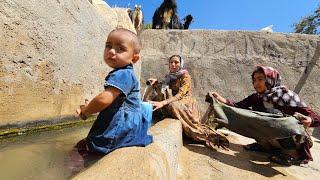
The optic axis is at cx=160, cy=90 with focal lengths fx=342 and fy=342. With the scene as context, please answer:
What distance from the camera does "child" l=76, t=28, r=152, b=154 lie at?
2.02 metres

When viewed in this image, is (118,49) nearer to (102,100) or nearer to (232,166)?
(102,100)

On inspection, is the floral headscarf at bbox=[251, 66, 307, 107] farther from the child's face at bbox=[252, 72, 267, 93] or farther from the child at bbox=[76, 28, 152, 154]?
the child at bbox=[76, 28, 152, 154]

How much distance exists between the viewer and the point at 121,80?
6.59 ft

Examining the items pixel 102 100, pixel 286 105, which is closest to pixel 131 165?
pixel 102 100

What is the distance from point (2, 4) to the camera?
3.53 m

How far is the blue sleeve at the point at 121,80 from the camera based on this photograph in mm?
1984

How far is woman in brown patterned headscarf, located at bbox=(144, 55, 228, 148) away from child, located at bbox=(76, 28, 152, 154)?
167 cm

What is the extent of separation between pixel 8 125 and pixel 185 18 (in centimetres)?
940

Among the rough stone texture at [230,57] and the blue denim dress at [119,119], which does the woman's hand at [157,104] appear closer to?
the blue denim dress at [119,119]

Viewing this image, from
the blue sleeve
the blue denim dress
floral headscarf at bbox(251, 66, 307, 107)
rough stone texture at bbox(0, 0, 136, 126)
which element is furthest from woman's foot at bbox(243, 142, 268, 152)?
rough stone texture at bbox(0, 0, 136, 126)

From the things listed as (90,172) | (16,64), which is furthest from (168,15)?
(90,172)

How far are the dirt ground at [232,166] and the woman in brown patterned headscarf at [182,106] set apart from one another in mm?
122

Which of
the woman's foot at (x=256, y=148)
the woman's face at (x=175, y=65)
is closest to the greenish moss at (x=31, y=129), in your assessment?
the woman's face at (x=175, y=65)

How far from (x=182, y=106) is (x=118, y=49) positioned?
6.91 ft
